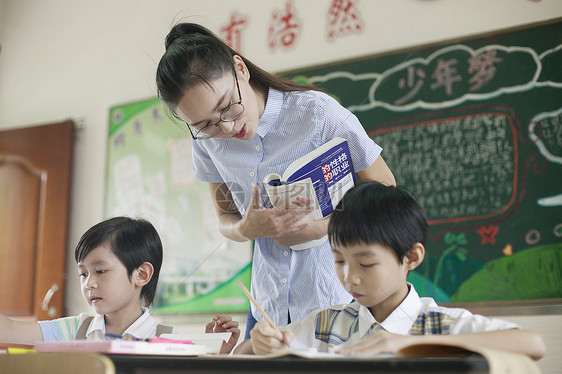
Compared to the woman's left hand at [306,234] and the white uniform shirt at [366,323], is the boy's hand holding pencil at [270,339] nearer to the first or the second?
the white uniform shirt at [366,323]

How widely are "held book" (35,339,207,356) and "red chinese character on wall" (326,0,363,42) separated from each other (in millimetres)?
1933

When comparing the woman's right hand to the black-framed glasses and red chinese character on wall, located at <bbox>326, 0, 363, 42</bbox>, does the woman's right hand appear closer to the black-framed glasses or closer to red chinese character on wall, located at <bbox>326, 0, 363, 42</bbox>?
the black-framed glasses

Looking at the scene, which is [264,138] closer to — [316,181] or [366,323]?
[316,181]

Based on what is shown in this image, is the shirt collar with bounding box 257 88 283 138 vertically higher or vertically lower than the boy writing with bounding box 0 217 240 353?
higher

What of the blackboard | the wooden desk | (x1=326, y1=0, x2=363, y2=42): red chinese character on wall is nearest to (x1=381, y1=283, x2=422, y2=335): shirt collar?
the wooden desk

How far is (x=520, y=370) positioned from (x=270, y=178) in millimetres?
593

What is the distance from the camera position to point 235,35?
2.78 m

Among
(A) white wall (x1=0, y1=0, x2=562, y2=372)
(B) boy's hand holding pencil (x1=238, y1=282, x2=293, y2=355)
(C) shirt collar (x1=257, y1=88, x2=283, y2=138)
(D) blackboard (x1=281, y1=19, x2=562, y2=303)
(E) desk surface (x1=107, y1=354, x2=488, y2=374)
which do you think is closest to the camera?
(E) desk surface (x1=107, y1=354, x2=488, y2=374)

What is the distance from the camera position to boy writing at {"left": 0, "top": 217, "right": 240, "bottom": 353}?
1.26 metres

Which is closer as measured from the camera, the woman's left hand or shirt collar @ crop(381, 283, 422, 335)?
shirt collar @ crop(381, 283, 422, 335)

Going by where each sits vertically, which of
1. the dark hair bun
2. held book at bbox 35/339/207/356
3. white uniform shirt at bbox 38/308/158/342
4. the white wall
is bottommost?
white uniform shirt at bbox 38/308/158/342

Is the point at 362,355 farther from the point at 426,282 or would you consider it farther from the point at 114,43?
the point at 114,43

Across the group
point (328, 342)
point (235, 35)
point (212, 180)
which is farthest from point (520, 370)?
point (235, 35)

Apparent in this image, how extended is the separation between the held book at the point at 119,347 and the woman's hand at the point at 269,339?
91mm
